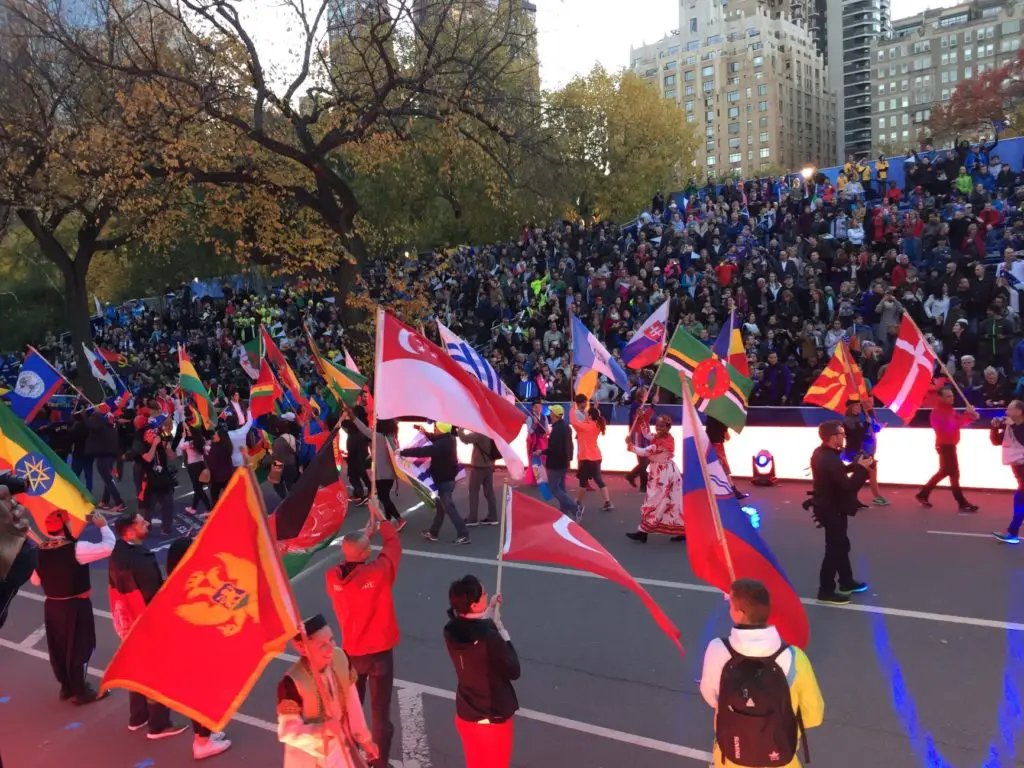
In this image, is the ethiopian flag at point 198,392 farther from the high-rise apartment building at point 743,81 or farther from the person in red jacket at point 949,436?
the high-rise apartment building at point 743,81

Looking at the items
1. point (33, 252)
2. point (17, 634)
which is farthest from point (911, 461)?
point (33, 252)

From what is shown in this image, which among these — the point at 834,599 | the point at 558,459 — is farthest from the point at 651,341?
the point at 834,599

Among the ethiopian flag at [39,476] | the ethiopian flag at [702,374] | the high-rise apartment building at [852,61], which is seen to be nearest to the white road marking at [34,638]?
the ethiopian flag at [39,476]

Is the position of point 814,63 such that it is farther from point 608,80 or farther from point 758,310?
point 758,310

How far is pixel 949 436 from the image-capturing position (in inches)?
408

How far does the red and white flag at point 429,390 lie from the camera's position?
630cm

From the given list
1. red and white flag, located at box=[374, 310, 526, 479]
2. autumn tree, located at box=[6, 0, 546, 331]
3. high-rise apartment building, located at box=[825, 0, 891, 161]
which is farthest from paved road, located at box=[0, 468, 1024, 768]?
high-rise apartment building, located at box=[825, 0, 891, 161]

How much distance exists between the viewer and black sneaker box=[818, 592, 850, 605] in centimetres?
750

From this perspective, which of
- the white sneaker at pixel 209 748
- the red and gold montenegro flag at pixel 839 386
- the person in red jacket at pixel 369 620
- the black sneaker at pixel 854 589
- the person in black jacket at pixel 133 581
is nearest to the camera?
the person in red jacket at pixel 369 620

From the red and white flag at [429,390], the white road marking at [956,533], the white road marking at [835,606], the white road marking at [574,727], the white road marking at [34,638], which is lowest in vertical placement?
the white road marking at [34,638]

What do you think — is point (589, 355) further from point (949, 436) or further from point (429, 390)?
point (429, 390)

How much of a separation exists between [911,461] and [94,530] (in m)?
10.6

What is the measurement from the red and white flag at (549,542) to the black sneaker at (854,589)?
3.42 metres

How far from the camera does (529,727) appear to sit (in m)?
5.59
